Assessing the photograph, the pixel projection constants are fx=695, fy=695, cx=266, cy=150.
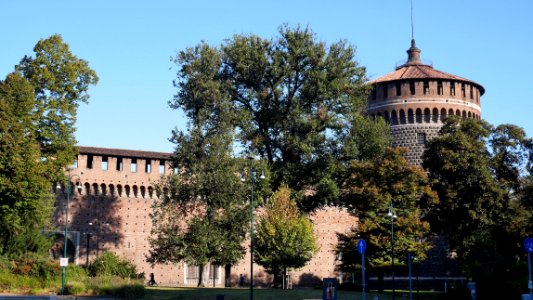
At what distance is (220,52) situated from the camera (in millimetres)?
46344

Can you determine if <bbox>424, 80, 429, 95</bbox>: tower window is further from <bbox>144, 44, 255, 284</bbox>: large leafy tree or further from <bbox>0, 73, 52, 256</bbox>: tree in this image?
<bbox>0, 73, 52, 256</bbox>: tree

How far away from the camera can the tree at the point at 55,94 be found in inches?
1761

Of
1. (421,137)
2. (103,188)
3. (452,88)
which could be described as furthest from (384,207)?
(103,188)

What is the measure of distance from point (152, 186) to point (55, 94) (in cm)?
1200

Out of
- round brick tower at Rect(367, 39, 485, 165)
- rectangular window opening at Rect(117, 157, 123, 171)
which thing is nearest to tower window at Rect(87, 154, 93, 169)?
rectangular window opening at Rect(117, 157, 123, 171)

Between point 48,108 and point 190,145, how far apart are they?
10041 mm

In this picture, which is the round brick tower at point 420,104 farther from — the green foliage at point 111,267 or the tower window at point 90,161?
the green foliage at point 111,267

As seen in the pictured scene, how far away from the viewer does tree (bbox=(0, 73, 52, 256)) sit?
41781 millimetres

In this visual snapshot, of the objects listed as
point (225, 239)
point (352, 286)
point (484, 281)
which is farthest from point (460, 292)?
point (225, 239)

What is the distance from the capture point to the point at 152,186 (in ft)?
180

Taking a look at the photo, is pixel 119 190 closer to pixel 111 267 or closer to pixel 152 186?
A: pixel 152 186

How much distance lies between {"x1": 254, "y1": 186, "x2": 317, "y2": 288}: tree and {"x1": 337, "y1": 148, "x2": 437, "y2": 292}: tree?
4118mm

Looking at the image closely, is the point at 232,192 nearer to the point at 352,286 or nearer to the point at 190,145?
the point at 190,145

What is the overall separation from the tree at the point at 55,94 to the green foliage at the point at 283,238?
13.8 meters
